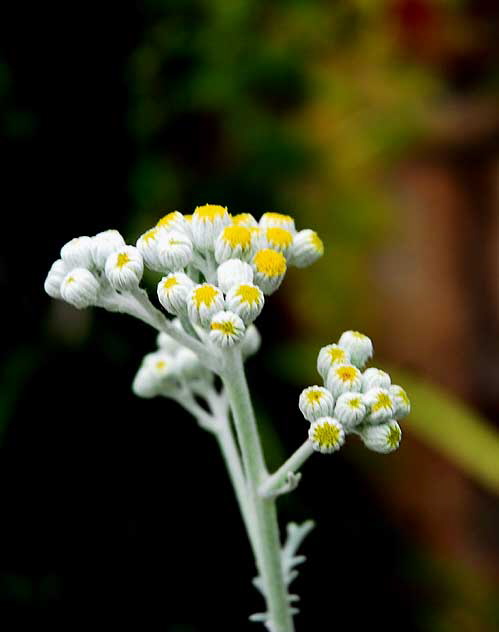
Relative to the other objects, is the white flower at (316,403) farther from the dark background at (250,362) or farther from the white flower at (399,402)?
the dark background at (250,362)

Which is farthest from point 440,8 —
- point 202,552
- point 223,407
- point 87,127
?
point 223,407

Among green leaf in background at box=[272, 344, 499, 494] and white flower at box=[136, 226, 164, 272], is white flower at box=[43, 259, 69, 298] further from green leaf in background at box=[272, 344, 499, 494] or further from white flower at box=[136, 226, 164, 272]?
green leaf in background at box=[272, 344, 499, 494]

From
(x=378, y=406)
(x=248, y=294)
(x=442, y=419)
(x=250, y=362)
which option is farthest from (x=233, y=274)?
(x=250, y=362)

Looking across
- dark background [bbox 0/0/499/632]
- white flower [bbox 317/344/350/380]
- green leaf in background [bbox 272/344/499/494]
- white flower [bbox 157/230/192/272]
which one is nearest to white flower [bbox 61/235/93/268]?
white flower [bbox 157/230/192/272]

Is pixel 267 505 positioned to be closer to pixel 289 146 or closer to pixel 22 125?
pixel 22 125

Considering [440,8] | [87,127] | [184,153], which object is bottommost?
[87,127]

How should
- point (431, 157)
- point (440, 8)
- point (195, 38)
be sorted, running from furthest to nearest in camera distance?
point (431, 157) → point (440, 8) → point (195, 38)
